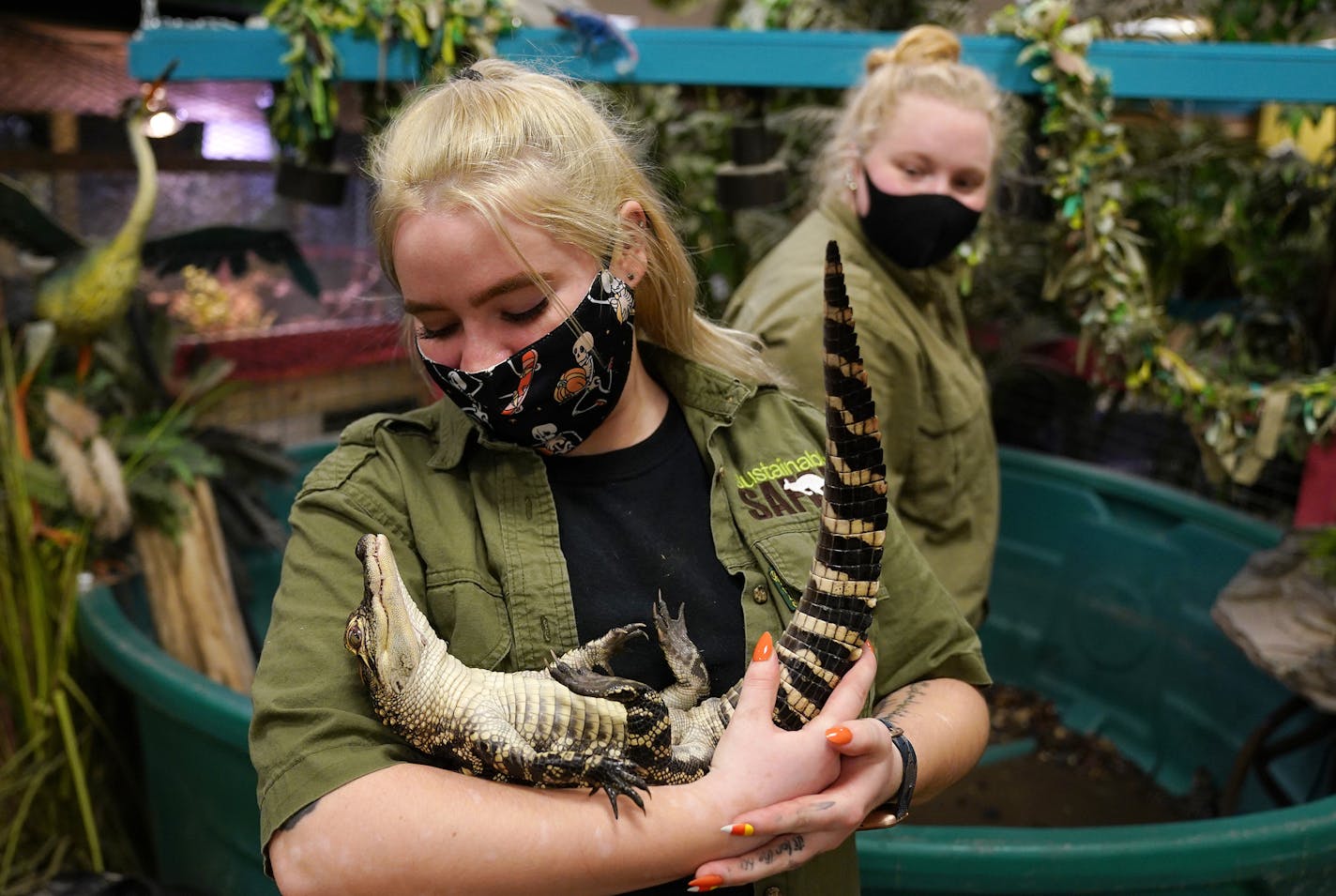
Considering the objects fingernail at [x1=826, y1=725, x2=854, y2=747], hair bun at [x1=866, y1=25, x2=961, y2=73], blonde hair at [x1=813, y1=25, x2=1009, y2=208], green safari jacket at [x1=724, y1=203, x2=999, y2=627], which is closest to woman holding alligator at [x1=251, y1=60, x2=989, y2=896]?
fingernail at [x1=826, y1=725, x2=854, y2=747]

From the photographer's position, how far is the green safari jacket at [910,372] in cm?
183

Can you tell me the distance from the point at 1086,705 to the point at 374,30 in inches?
110

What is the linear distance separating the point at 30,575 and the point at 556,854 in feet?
6.46

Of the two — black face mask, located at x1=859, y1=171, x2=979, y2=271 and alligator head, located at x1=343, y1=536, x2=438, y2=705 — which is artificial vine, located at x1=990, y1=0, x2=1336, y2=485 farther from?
alligator head, located at x1=343, y1=536, x2=438, y2=705

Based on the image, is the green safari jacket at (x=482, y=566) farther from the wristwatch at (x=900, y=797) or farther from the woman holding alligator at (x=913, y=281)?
the woman holding alligator at (x=913, y=281)

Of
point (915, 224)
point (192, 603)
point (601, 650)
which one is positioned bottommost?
point (192, 603)

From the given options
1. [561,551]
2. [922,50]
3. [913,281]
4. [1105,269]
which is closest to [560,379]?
[561,551]

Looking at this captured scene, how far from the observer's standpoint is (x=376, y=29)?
248 centimetres

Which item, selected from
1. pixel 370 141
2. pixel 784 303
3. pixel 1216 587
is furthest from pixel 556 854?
pixel 1216 587

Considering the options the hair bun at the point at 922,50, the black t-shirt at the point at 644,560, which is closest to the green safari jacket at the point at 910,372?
the hair bun at the point at 922,50

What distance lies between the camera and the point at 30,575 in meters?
2.35

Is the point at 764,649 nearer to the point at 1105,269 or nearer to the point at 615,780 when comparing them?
the point at 615,780

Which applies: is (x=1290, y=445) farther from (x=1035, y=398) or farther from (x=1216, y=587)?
(x=1035, y=398)

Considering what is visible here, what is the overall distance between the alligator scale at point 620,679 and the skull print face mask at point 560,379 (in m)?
0.16
